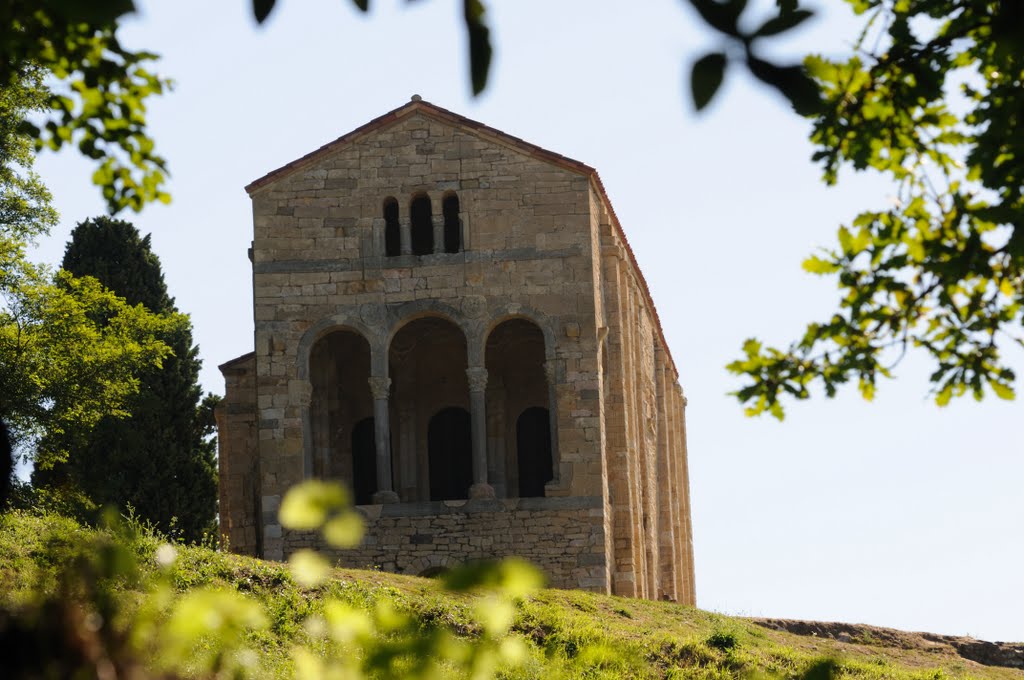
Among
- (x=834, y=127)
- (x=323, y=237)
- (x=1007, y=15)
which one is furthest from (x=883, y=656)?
(x=1007, y=15)

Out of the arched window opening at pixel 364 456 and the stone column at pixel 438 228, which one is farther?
the arched window opening at pixel 364 456

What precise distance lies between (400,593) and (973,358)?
10.7 m

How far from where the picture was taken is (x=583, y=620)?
19203mm

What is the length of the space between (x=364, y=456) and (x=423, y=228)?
4.53 metres

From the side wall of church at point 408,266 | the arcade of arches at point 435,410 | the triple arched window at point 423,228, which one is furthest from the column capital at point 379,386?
the triple arched window at point 423,228

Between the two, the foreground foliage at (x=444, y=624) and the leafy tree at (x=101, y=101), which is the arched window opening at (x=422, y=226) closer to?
the foreground foliage at (x=444, y=624)

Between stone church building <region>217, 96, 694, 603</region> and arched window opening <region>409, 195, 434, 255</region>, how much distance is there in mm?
28

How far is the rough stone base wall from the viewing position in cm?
2467

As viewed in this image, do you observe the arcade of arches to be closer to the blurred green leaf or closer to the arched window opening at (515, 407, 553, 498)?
the arched window opening at (515, 407, 553, 498)

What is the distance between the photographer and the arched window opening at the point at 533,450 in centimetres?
2867

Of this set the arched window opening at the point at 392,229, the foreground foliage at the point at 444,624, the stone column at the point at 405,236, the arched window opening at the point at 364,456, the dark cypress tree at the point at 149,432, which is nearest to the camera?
the foreground foliage at the point at 444,624

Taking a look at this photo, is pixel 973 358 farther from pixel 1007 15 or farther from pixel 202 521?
pixel 202 521

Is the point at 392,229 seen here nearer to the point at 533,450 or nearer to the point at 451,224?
the point at 451,224

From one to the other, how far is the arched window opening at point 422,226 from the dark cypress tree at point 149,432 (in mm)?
6315
